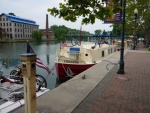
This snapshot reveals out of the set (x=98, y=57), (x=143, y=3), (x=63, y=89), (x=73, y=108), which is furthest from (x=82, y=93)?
(x=143, y=3)

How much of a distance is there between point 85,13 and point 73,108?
9.73 feet

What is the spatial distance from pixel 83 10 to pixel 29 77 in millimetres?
2394

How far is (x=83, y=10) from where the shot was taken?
5.27m

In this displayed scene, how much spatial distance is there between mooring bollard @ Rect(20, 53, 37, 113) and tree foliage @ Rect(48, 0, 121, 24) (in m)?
1.91

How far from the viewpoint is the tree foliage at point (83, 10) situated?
17.0ft

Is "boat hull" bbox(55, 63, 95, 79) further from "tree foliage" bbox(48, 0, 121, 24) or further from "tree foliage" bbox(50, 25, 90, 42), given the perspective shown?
"tree foliage" bbox(48, 0, 121, 24)

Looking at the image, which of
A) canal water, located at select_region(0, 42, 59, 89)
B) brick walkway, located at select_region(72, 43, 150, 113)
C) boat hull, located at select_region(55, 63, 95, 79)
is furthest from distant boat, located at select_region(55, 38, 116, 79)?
brick walkway, located at select_region(72, 43, 150, 113)

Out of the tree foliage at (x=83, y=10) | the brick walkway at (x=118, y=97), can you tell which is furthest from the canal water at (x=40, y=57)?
the tree foliage at (x=83, y=10)

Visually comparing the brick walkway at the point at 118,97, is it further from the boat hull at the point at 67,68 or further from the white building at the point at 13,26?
the white building at the point at 13,26

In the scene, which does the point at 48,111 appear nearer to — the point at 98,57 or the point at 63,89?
the point at 63,89

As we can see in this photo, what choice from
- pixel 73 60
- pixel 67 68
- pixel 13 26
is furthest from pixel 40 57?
pixel 13 26

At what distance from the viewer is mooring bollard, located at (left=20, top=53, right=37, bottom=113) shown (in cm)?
420

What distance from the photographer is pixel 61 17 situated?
5762mm

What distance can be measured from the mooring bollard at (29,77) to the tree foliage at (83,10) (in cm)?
191
